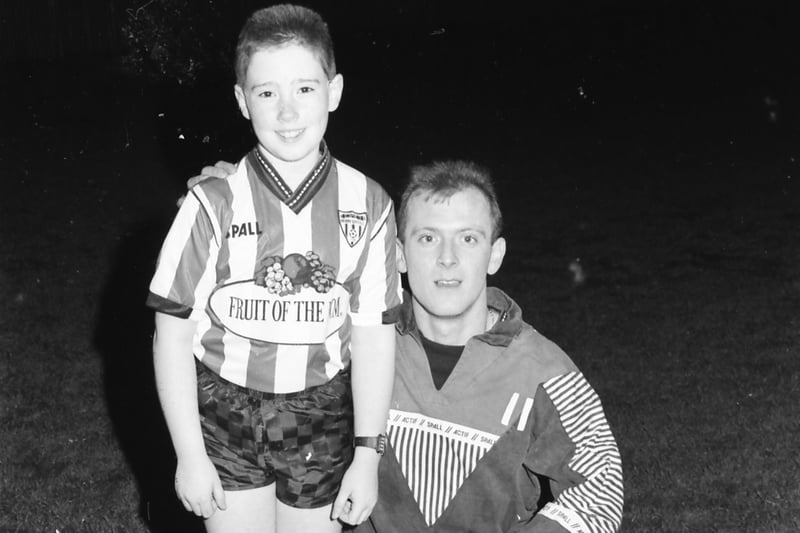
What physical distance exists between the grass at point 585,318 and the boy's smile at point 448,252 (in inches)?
61.2

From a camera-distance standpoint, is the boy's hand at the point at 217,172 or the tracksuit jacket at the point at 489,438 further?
the tracksuit jacket at the point at 489,438

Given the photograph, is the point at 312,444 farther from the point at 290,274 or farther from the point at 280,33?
the point at 280,33

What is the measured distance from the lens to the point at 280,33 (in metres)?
2.17

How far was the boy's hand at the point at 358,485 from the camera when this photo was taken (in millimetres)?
2367

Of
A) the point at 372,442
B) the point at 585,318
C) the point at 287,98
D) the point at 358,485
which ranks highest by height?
the point at 287,98

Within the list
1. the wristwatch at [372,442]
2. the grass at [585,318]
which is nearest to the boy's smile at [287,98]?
the wristwatch at [372,442]

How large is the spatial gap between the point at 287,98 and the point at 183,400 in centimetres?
73

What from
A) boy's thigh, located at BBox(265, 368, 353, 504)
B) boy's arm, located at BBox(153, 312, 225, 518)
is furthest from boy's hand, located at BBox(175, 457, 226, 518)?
boy's thigh, located at BBox(265, 368, 353, 504)

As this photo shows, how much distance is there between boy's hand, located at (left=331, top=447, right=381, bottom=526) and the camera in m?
2.37

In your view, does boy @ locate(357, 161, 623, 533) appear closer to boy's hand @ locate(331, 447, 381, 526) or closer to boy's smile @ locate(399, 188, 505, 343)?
boy's smile @ locate(399, 188, 505, 343)

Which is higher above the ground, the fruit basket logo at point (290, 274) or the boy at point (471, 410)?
the fruit basket logo at point (290, 274)

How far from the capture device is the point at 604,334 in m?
5.98

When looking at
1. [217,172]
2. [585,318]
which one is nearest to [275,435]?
[217,172]

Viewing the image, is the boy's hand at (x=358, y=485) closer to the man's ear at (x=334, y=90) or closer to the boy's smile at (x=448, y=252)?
the boy's smile at (x=448, y=252)
